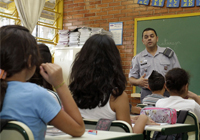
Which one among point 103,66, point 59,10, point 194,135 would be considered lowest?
point 194,135

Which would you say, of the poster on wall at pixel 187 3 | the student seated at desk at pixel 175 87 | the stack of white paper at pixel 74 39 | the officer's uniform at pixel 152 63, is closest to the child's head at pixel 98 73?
the student seated at desk at pixel 175 87

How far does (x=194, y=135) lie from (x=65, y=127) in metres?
1.47

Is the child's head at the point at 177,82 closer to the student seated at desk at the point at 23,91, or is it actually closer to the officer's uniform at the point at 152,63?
the officer's uniform at the point at 152,63

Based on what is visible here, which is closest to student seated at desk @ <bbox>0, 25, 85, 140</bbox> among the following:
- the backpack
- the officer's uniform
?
the backpack

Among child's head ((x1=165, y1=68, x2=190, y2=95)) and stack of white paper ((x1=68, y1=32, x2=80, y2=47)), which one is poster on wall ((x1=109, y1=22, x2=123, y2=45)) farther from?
child's head ((x1=165, y1=68, x2=190, y2=95))

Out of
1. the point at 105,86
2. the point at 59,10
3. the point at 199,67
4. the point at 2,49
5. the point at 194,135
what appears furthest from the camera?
the point at 59,10

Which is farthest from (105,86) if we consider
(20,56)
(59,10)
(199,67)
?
(59,10)

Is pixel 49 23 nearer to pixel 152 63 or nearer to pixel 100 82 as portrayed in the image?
pixel 152 63

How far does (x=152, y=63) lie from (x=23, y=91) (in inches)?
125

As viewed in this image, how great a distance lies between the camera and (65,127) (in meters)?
1.03

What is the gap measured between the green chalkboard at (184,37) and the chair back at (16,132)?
4.15 m

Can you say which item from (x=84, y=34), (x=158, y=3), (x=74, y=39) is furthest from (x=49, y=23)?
(x=158, y=3)

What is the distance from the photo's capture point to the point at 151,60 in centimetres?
398

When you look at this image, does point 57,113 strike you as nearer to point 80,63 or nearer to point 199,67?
point 80,63
